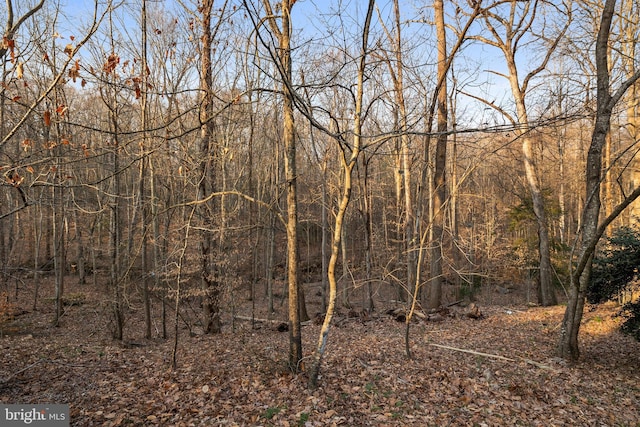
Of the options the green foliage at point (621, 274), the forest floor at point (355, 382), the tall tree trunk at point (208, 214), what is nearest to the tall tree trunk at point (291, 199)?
the forest floor at point (355, 382)

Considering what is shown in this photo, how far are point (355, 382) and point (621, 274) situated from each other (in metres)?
4.61

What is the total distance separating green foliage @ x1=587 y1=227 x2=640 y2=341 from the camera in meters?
5.74

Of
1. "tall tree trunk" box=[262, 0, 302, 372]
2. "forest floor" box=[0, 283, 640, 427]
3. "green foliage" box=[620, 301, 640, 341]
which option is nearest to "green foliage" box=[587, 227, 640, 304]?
"green foliage" box=[620, 301, 640, 341]

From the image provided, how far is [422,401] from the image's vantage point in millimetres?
4641

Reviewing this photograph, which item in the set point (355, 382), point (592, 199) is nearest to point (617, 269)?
point (592, 199)

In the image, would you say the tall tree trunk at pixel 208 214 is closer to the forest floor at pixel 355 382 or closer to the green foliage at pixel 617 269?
the forest floor at pixel 355 382

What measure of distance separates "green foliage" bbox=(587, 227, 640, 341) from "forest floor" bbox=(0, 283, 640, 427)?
2.49 ft

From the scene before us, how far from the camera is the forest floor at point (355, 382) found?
4207 millimetres

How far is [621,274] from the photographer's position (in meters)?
5.97

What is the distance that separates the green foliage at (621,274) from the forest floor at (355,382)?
2.49 ft

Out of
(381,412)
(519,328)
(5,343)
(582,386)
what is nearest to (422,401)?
(381,412)

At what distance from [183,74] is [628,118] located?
12584mm

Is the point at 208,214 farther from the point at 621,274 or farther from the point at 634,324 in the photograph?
the point at 634,324

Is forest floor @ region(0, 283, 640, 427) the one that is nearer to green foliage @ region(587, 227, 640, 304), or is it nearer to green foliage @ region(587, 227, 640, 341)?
green foliage @ region(587, 227, 640, 341)
